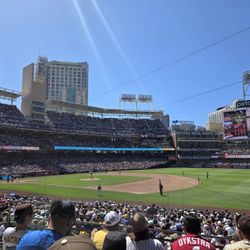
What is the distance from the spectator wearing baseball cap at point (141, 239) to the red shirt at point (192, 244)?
0.85 feet

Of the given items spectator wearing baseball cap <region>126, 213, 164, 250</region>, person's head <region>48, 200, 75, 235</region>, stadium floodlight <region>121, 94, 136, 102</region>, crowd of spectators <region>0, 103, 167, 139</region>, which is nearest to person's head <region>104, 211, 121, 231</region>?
spectator wearing baseball cap <region>126, 213, 164, 250</region>

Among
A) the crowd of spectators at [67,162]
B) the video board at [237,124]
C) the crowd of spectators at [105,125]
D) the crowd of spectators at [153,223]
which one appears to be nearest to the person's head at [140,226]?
the crowd of spectators at [153,223]

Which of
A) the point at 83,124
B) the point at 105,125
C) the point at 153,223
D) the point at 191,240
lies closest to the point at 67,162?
the point at 83,124

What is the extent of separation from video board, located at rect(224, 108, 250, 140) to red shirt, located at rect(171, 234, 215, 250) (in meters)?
60.8

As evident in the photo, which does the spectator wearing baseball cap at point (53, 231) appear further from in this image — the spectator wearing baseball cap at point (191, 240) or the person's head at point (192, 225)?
the person's head at point (192, 225)

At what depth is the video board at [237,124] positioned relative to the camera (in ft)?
202

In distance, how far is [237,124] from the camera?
62781 millimetres

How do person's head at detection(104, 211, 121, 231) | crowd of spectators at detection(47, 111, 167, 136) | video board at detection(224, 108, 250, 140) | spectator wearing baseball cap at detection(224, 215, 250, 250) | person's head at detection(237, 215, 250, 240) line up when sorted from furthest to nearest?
crowd of spectators at detection(47, 111, 167, 136)
video board at detection(224, 108, 250, 140)
person's head at detection(104, 211, 121, 231)
person's head at detection(237, 215, 250, 240)
spectator wearing baseball cap at detection(224, 215, 250, 250)

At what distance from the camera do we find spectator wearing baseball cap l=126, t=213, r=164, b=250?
4320mm

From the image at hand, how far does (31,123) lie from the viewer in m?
82.9

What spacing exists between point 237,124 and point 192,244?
62382 mm

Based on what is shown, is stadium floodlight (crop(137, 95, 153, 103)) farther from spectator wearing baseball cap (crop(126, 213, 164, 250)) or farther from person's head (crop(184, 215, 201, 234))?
spectator wearing baseball cap (crop(126, 213, 164, 250))

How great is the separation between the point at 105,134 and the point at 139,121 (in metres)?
22.8

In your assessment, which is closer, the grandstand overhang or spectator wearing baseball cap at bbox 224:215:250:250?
spectator wearing baseball cap at bbox 224:215:250:250
